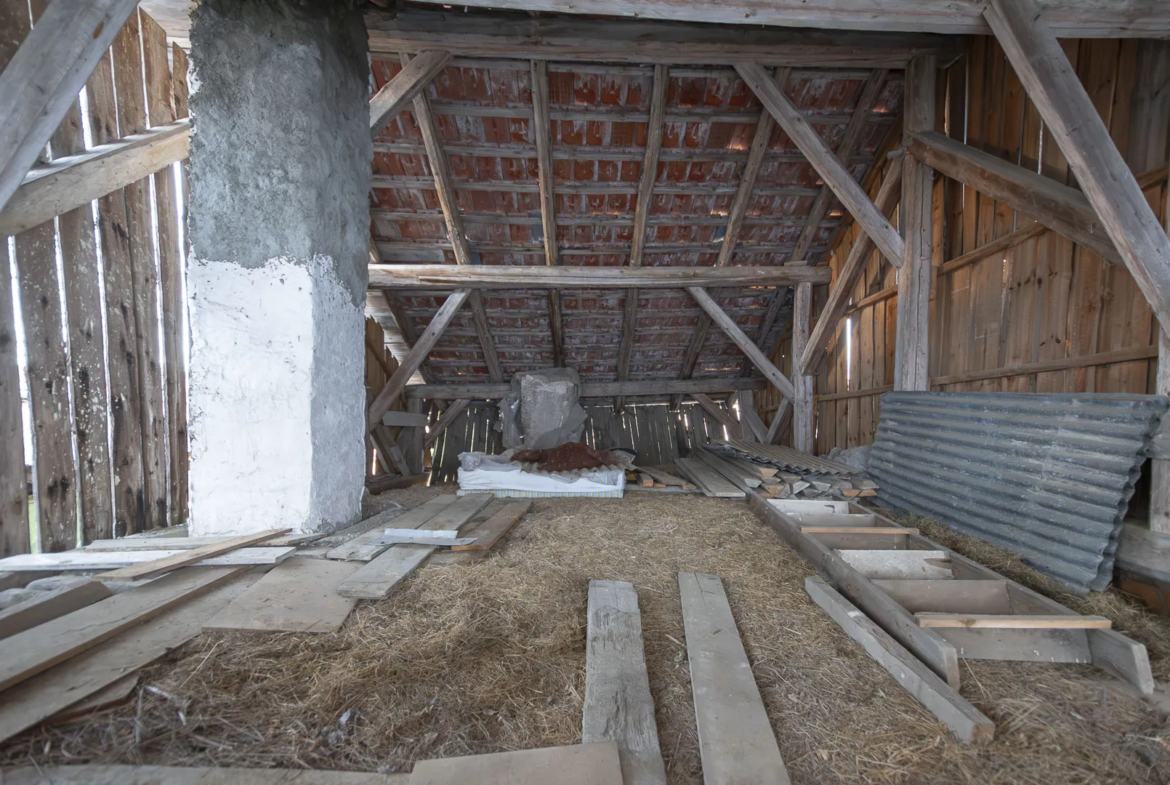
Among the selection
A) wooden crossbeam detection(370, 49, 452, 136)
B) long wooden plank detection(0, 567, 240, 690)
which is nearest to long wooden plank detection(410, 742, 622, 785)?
long wooden plank detection(0, 567, 240, 690)

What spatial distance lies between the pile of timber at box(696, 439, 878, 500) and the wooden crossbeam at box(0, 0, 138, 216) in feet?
16.7

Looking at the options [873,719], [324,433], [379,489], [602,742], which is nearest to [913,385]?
[873,719]

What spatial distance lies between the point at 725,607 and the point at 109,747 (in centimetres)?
201

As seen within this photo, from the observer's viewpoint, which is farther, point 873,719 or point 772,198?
point 772,198

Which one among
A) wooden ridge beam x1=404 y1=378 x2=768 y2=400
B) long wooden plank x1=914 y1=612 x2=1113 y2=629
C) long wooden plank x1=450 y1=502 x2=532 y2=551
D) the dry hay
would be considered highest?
wooden ridge beam x1=404 y1=378 x2=768 y2=400

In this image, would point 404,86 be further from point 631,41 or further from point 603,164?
point 603,164

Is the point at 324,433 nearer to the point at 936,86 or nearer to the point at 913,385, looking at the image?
the point at 913,385

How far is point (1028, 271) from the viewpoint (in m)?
3.69

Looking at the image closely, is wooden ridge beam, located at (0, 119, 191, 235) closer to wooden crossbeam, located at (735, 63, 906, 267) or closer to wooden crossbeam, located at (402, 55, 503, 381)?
wooden crossbeam, located at (402, 55, 503, 381)

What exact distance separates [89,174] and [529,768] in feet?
12.8

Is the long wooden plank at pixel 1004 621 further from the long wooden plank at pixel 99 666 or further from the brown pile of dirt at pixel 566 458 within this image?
the brown pile of dirt at pixel 566 458

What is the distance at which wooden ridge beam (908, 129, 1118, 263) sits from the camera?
279 cm

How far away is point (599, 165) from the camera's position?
548 centimetres

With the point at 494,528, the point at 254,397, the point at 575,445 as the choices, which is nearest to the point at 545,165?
the point at 575,445
